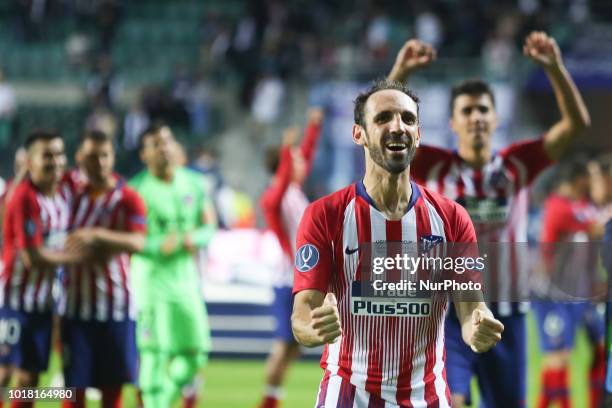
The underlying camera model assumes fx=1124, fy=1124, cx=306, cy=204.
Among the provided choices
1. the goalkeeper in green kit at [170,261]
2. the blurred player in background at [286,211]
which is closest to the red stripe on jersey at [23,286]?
the goalkeeper in green kit at [170,261]

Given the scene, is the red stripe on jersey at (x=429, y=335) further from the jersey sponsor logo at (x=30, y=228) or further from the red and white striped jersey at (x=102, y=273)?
the jersey sponsor logo at (x=30, y=228)

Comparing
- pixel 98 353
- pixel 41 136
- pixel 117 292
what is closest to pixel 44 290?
pixel 117 292

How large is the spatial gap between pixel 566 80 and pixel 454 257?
78.6 inches

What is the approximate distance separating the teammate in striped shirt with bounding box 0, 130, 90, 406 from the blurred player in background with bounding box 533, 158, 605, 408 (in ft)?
11.6

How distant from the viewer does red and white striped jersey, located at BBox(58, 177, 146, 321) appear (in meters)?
7.13

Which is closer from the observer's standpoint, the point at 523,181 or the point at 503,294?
the point at 503,294

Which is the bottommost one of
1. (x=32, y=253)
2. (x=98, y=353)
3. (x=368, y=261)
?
(x=98, y=353)

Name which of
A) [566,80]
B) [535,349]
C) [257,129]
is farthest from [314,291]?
[257,129]

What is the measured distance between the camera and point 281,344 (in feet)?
31.1

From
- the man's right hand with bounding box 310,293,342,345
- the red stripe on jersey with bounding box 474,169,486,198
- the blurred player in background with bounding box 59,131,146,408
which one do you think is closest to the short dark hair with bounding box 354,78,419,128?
the man's right hand with bounding box 310,293,342,345

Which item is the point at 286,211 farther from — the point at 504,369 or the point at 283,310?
the point at 504,369

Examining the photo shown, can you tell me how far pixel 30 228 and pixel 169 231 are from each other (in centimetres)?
174

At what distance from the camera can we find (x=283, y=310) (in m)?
9.83

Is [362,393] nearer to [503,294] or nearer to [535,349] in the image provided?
[503,294]
